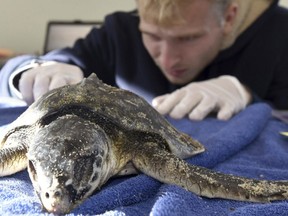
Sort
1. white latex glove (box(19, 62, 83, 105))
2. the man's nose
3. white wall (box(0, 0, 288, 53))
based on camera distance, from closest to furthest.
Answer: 1. white latex glove (box(19, 62, 83, 105))
2. the man's nose
3. white wall (box(0, 0, 288, 53))

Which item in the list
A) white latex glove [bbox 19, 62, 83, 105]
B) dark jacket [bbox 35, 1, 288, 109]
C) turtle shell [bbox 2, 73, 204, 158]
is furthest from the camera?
dark jacket [bbox 35, 1, 288, 109]

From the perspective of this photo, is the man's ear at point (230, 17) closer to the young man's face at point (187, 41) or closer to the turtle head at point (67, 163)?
the young man's face at point (187, 41)

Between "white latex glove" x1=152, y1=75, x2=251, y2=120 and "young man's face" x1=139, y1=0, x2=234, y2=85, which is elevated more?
"young man's face" x1=139, y1=0, x2=234, y2=85

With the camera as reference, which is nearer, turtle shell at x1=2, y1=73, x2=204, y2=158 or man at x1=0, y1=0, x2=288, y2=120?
turtle shell at x1=2, y1=73, x2=204, y2=158

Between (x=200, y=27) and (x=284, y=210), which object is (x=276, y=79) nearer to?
(x=200, y=27)

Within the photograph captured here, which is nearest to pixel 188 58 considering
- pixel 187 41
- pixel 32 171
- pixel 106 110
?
pixel 187 41

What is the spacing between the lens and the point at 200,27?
1003mm

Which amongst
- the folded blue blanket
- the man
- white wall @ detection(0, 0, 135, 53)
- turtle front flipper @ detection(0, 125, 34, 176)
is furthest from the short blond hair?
white wall @ detection(0, 0, 135, 53)

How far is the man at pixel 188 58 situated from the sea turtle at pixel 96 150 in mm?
372

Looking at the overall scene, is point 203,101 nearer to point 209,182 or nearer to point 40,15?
point 209,182

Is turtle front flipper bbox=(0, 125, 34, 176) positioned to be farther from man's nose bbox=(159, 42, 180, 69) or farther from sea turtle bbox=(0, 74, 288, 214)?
man's nose bbox=(159, 42, 180, 69)

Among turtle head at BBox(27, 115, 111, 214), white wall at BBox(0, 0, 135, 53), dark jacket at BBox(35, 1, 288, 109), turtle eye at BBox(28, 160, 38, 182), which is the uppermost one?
turtle head at BBox(27, 115, 111, 214)

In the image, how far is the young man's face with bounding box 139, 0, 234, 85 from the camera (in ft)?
3.18

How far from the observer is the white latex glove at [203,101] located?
90 centimetres
